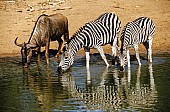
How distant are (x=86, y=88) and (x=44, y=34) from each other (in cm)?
640

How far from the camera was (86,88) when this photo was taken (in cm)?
1459

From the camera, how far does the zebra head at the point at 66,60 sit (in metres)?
18.0

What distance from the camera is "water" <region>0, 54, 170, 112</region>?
1234 cm

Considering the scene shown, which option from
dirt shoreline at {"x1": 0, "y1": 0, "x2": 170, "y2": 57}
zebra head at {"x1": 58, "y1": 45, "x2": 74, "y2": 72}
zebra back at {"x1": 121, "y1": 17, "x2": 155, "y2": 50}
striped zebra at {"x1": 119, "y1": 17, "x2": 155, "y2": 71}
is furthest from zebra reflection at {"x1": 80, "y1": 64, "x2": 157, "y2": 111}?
dirt shoreline at {"x1": 0, "y1": 0, "x2": 170, "y2": 57}

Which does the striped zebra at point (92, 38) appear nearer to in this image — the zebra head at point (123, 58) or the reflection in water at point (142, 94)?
the zebra head at point (123, 58)

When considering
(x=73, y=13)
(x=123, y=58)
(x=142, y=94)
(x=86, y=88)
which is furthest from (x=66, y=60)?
(x=73, y=13)

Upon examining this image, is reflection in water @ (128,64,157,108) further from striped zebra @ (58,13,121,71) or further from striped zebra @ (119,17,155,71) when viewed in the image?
striped zebra @ (58,13,121,71)

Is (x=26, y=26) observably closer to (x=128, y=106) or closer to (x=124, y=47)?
(x=124, y=47)

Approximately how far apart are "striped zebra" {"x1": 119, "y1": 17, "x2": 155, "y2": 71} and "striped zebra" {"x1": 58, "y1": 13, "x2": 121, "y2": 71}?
28.1 inches

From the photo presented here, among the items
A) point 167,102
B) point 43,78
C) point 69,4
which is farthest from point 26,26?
point 167,102

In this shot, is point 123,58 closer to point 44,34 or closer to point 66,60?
point 66,60

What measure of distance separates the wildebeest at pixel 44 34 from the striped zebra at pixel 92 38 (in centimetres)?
166

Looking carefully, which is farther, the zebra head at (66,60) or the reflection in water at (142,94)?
the zebra head at (66,60)

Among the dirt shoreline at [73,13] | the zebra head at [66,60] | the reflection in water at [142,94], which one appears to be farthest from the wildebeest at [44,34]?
the reflection in water at [142,94]
